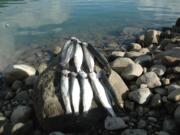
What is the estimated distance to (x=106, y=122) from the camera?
7406 millimetres

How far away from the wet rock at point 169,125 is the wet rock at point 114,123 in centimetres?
76

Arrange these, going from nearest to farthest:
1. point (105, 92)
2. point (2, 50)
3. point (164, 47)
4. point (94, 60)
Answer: point (105, 92) → point (94, 60) → point (164, 47) → point (2, 50)

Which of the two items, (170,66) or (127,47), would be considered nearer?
(170,66)

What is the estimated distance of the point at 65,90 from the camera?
25.7ft

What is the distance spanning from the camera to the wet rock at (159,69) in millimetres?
9062

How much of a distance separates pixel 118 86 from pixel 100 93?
25.7 inches

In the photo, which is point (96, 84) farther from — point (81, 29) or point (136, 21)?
point (136, 21)

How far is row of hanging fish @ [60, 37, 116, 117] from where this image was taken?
302 inches

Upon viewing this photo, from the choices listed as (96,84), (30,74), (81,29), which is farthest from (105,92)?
(81,29)

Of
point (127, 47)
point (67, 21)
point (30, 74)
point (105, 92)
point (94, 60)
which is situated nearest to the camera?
point (105, 92)

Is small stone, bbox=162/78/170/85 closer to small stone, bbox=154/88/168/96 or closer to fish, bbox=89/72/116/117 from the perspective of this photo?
small stone, bbox=154/88/168/96

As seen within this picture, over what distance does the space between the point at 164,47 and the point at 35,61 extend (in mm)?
4223

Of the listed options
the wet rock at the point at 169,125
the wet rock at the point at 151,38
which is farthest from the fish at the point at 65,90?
the wet rock at the point at 151,38

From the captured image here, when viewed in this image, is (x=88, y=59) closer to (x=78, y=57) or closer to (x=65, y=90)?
(x=78, y=57)
